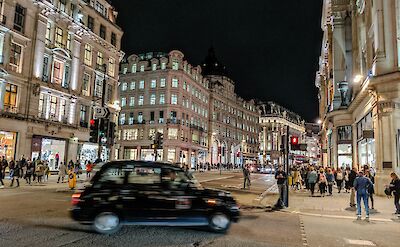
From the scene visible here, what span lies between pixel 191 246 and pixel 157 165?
2536 mm

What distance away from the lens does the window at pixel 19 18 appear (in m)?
28.4

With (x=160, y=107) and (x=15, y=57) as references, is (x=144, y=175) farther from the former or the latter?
(x=160, y=107)

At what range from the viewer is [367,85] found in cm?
1953

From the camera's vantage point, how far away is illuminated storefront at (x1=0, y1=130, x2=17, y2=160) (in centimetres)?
2742

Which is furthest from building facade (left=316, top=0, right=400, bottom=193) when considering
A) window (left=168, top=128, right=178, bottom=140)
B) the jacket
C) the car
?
window (left=168, top=128, right=178, bottom=140)

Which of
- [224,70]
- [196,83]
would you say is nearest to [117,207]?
[196,83]

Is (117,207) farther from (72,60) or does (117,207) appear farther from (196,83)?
(196,83)

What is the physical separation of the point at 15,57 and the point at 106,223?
26098mm

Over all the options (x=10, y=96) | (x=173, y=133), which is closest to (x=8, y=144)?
(x=10, y=96)

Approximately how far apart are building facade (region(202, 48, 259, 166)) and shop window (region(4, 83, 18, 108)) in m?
49.5

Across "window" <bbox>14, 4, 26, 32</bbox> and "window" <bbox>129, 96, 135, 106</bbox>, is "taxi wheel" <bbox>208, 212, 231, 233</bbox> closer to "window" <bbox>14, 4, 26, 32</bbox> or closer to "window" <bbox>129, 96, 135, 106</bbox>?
"window" <bbox>14, 4, 26, 32</bbox>

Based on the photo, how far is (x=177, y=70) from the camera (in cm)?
6462

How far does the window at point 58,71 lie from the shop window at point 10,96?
485cm

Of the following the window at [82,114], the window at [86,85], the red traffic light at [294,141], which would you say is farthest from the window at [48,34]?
the red traffic light at [294,141]
